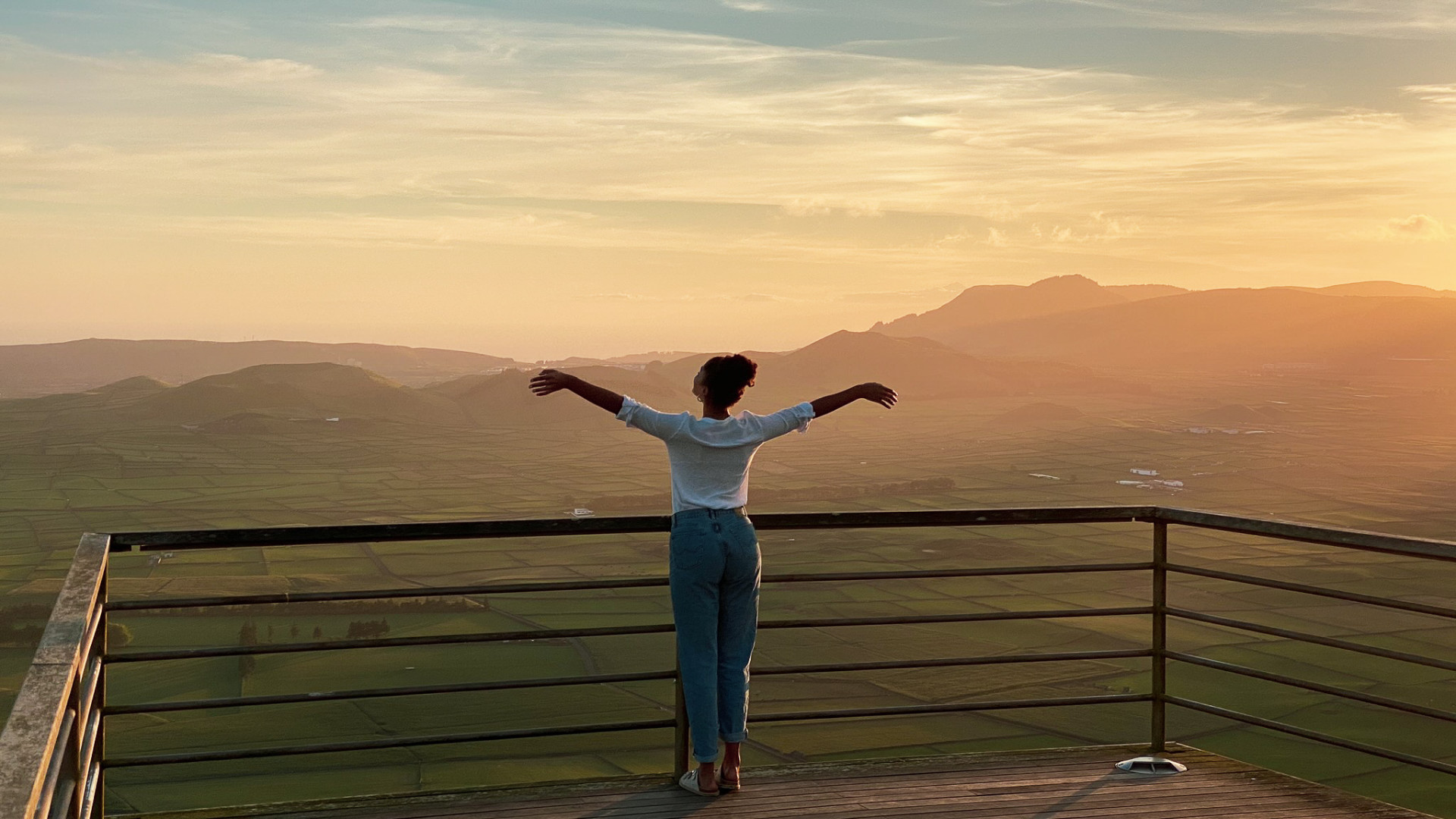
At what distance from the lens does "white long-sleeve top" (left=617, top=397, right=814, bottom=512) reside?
12.8ft

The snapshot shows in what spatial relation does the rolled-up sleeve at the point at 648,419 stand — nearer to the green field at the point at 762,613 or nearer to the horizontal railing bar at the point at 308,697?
the horizontal railing bar at the point at 308,697

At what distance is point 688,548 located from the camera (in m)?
3.95

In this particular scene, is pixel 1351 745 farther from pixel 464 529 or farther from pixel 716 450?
pixel 464 529

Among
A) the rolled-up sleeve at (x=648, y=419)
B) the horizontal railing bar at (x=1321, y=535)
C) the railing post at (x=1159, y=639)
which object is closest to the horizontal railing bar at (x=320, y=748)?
the rolled-up sleeve at (x=648, y=419)

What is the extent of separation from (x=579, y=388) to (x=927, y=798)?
6.31ft

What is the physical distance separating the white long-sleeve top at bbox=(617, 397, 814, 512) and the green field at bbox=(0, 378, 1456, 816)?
16.5 ft

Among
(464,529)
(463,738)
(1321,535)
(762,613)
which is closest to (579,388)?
(464,529)

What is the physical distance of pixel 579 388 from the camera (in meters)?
3.83

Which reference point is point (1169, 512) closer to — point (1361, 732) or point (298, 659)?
point (1361, 732)

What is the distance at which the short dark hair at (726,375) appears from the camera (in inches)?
153

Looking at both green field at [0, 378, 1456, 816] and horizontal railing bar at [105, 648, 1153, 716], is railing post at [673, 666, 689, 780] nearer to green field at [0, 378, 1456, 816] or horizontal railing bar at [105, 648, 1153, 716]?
horizontal railing bar at [105, 648, 1153, 716]

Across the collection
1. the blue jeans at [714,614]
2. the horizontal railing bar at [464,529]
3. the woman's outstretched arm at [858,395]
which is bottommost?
the blue jeans at [714,614]

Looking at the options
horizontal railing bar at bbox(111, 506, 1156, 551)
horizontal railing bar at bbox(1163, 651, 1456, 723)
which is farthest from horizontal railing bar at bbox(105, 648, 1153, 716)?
horizontal railing bar at bbox(111, 506, 1156, 551)

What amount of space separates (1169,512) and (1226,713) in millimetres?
811
